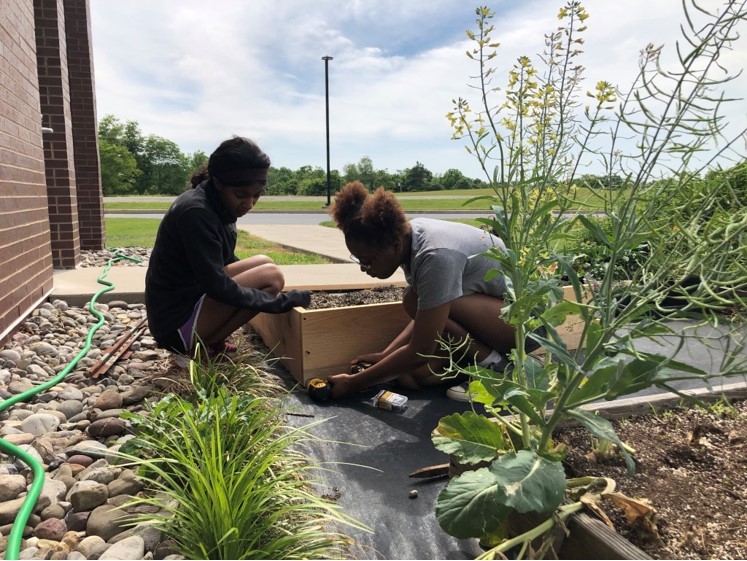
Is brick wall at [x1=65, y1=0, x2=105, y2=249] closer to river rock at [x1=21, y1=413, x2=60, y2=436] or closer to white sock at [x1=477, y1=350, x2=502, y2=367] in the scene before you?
river rock at [x1=21, y1=413, x2=60, y2=436]

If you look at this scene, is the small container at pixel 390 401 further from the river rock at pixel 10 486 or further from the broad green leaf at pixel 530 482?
the river rock at pixel 10 486

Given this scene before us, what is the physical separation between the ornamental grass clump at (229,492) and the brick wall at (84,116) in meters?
6.45

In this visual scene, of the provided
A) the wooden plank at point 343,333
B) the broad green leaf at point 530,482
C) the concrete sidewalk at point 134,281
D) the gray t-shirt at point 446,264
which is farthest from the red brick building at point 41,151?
the broad green leaf at point 530,482

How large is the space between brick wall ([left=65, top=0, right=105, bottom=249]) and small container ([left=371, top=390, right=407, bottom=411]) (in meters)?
6.35

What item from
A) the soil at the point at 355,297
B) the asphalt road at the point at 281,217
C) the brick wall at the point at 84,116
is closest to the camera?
the soil at the point at 355,297

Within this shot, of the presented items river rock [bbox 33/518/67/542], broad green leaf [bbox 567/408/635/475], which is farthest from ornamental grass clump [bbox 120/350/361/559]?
broad green leaf [bbox 567/408/635/475]

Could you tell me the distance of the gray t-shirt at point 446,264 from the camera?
2.49 meters

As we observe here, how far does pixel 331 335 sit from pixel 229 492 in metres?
1.51

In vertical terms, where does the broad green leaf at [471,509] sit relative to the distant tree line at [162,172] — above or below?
below

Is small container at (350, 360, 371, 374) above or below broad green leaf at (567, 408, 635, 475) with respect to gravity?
below

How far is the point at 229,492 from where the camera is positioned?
4.77 feet

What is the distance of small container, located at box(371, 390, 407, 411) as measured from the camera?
2.59m

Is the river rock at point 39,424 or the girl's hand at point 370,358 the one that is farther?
the girl's hand at point 370,358

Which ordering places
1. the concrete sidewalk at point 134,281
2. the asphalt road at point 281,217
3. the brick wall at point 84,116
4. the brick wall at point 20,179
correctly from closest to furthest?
the brick wall at point 20,179
the concrete sidewalk at point 134,281
the brick wall at point 84,116
the asphalt road at point 281,217
